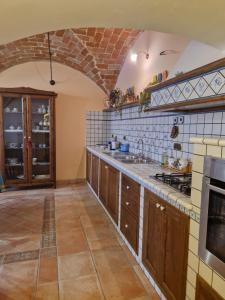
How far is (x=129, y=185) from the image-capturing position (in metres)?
2.15

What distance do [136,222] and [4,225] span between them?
1.81 m

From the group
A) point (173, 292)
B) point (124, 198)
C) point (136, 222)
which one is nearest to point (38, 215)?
point (124, 198)

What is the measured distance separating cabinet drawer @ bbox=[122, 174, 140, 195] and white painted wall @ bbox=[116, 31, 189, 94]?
139 centimetres

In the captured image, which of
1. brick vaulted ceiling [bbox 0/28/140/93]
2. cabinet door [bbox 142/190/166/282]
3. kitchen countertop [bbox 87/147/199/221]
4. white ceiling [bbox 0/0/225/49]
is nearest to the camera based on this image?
kitchen countertop [bbox 87/147/199/221]

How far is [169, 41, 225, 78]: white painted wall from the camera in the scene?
179 centimetres

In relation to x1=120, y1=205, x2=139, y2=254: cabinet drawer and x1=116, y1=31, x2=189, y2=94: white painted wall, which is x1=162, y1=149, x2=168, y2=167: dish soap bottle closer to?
x1=120, y1=205, x2=139, y2=254: cabinet drawer

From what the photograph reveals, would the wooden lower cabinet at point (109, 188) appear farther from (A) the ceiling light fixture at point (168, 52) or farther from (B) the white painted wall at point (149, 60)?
Answer: (A) the ceiling light fixture at point (168, 52)

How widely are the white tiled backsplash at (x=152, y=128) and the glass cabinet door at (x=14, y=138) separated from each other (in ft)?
4.46

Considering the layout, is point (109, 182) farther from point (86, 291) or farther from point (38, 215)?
point (86, 291)

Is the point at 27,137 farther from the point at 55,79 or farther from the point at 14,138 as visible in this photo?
the point at 55,79

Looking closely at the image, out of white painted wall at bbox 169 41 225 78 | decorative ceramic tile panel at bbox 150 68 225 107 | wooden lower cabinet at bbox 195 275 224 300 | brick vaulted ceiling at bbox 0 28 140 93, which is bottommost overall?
wooden lower cabinet at bbox 195 275 224 300

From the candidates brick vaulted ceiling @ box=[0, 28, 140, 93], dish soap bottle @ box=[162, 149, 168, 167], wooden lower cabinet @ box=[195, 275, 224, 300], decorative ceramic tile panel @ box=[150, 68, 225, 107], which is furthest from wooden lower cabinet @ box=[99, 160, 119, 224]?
brick vaulted ceiling @ box=[0, 28, 140, 93]

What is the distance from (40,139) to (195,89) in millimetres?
3499

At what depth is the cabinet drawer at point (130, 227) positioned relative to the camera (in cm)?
200
